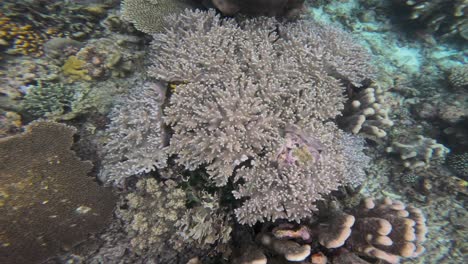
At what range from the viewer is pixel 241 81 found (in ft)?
10.4

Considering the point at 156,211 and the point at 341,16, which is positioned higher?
the point at 341,16

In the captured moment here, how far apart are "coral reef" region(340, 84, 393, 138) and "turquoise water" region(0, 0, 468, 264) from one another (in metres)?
0.02

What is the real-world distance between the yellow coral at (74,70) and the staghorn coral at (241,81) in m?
1.11

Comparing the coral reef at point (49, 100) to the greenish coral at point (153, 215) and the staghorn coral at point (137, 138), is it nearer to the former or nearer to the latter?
the staghorn coral at point (137, 138)

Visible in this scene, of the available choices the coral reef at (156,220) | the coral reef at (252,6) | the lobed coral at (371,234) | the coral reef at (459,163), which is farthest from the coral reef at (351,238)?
the coral reef at (252,6)

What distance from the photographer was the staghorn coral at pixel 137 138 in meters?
3.08

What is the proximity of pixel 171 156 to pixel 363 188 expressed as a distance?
297 cm

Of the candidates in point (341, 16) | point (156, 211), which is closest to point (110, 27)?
point (156, 211)

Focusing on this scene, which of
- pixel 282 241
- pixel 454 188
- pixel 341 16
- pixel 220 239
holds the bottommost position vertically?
pixel 220 239

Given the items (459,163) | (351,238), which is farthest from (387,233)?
(459,163)

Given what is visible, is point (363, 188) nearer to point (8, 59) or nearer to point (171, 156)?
point (171, 156)

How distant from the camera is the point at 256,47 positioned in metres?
3.59

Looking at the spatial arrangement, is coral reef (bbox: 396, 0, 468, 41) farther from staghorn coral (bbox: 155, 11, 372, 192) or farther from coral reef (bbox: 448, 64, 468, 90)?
staghorn coral (bbox: 155, 11, 372, 192)

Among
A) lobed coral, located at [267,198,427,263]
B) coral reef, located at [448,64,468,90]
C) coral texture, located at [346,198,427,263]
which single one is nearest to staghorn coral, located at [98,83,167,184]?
lobed coral, located at [267,198,427,263]
